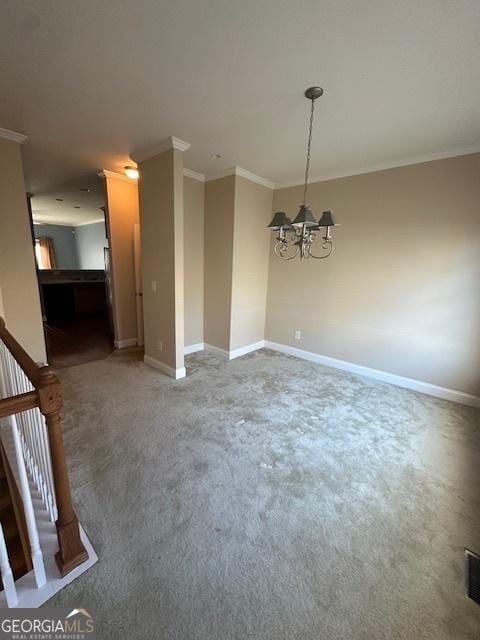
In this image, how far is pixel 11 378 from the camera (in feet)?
5.83

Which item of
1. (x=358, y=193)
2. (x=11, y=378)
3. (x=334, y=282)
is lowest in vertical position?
(x=11, y=378)

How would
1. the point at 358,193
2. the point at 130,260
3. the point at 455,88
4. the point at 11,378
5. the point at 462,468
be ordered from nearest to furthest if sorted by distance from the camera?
1. the point at 11,378
2. the point at 455,88
3. the point at 462,468
4. the point at 358,193
5. the point at 130,260

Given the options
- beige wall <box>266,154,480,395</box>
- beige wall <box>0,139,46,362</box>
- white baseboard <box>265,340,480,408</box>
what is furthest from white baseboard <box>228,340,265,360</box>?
beige wall <box>0,139,46,362</box>

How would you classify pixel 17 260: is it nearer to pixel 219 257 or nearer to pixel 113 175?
→ pixel 113 175

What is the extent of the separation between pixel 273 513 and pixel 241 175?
382 cm

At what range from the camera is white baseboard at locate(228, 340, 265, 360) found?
4.23 m

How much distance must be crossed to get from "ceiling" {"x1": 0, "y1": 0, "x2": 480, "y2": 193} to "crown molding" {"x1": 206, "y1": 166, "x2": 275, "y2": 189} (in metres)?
0.60

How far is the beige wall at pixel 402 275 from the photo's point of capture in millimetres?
2959

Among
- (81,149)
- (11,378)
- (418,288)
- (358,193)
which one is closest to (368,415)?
(418,288)

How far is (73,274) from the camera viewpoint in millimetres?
7121

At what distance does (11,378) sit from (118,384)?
1497mm

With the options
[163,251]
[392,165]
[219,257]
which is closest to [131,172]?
[163,251]

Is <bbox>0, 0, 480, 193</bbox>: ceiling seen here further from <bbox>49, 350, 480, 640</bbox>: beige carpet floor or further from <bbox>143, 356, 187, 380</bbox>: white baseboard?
<bbox>49, 350, 480, 640</bbox>: beige carpet floor

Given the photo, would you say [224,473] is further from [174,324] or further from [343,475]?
[174,324]
